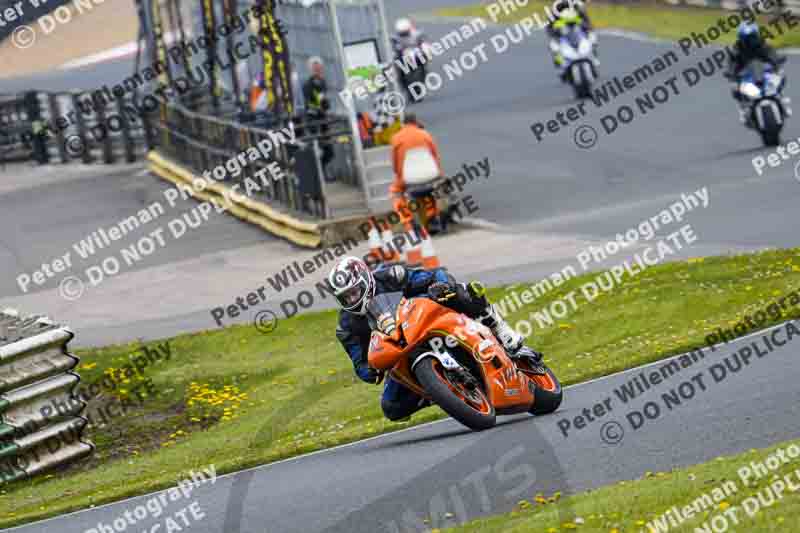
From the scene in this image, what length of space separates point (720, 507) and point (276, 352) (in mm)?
9307

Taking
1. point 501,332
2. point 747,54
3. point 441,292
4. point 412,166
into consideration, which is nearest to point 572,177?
point 747,54

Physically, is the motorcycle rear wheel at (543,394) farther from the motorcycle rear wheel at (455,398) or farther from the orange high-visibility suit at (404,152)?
the orange high-visibility suit at (404,152)

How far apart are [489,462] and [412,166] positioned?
11.7m

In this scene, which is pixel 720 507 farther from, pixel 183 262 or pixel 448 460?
pixel 183 262

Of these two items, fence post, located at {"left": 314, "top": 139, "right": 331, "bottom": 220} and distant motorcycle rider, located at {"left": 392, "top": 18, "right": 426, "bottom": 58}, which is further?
distant motorcycle rider, located at {"left": 392, "top": 18, "right": 426, "bottom": 58}

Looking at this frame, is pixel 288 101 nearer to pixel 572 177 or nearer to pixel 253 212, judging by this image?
pixel 253 212

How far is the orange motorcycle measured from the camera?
10.1m

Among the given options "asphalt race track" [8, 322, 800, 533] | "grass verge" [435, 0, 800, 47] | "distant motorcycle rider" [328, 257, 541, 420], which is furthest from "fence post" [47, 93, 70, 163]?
"distant motorcycle rider" [328, 257, 541, 420]

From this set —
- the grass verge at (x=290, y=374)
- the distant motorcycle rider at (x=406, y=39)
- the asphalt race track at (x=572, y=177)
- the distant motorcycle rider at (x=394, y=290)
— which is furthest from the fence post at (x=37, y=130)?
the distant motorcycle rider at (x=394, y=290)

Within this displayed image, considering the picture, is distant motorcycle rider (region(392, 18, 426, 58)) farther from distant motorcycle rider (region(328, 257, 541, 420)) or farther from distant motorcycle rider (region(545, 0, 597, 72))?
distant motorcycle rider (region(328, 257, 541, 420))

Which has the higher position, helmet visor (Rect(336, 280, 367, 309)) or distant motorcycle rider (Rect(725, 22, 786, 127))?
helmet visor (Rect(336, 280, 367, 309))

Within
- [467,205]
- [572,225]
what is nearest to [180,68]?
[467,205]

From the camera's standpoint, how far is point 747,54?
2347cm

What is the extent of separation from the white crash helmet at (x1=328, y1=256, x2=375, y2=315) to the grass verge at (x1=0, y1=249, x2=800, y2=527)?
183 cm
